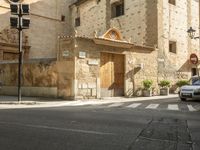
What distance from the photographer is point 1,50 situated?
2430 centimetres

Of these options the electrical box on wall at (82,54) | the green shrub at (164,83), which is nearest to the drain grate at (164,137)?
the electrical box on wall at (82,54)

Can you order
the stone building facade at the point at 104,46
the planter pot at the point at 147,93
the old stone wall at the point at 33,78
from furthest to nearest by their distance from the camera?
the planter pot at the point at 147,93
the old stone wall at the point at 33,78
the stone building facade at the point at 104,46

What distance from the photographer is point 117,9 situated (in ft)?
85.3

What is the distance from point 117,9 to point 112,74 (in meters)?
9.20

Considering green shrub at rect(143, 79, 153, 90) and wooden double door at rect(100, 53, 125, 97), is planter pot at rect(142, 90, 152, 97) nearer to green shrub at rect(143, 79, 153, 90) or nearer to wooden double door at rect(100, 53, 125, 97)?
green shrub at rect(143, 79, 153, 90)

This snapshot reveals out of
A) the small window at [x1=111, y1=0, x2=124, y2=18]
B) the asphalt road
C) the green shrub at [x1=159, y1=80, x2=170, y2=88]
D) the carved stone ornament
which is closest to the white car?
the green shrub at [x1=159, y1=80, x2=170, y2=88]

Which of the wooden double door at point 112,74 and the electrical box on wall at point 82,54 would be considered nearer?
the electrical box on wall at point 82,54

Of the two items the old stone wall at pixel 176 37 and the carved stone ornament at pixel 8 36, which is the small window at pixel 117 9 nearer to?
the old stone wall at pixel 176 37

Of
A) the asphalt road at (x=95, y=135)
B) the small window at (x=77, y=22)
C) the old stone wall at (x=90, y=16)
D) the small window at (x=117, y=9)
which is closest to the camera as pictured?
the asphalt road at (x=95, y=135)

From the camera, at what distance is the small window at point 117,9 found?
25469 mm

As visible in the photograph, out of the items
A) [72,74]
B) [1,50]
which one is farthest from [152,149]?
[1,50]

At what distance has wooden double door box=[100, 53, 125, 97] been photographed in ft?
59.7

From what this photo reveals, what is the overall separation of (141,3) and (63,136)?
19129 mm

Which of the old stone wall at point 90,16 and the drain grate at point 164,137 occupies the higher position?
the old stone wall at point 90,16
